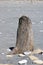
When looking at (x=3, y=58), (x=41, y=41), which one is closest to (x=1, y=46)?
(x=41, y=41)

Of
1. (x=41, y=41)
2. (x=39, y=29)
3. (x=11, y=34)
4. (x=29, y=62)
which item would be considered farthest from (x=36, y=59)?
(x=39, y=29)

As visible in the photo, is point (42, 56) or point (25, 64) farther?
point (42, 56)

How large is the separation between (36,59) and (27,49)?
82cm

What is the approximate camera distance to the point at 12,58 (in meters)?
7.76

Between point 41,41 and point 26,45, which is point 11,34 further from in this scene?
point 26,45

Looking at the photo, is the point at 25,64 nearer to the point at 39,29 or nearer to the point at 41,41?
the point at 41,41

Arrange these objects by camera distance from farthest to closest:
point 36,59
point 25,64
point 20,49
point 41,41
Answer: point 41,41, point 20,49, point 36,59, point 25,64

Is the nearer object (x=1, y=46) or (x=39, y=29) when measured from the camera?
(x=1, y=46)

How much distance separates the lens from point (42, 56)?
316 inches

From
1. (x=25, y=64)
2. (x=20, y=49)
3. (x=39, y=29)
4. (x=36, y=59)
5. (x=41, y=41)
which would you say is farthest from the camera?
(x=39, y=29)

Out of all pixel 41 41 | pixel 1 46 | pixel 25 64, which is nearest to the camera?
pixel 25 64

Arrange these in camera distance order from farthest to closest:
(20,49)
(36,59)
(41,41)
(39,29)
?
(39,29) < (41,41) < (20,49) < (36,59)

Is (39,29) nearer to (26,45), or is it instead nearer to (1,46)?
(1,46)

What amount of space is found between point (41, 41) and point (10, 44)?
1.12 meters
